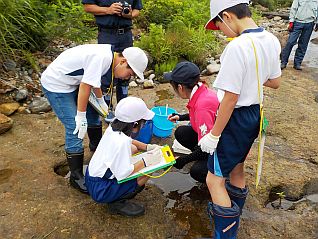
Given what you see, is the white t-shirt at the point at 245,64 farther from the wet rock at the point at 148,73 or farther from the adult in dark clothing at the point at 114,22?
the wet rock at the point at 148,73

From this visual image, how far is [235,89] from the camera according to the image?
5.82 feet

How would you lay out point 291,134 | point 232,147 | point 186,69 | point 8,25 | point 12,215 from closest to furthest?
point 232,147 < point 186,69 < point 12,215 < point 291,134 < point 8,25

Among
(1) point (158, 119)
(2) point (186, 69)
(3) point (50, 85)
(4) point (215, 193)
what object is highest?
(2) point (186, 69)

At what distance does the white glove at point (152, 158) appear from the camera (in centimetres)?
253

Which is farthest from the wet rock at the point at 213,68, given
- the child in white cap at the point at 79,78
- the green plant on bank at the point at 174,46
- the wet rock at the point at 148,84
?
the child in white cap at the point at 79,78

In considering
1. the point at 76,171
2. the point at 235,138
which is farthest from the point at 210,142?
the point at 76,171

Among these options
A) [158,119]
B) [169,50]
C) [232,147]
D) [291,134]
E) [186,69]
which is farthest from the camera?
[169,50]

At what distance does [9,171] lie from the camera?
9.84 ft

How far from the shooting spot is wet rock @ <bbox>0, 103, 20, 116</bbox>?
3888 mm

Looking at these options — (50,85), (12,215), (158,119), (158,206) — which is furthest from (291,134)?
(12,215)

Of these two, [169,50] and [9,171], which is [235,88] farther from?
[169,50]

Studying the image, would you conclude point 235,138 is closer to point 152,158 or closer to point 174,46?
point 152,158

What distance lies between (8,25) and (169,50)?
242cm

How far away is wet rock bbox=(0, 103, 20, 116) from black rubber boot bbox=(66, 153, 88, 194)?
1529 millimetres
